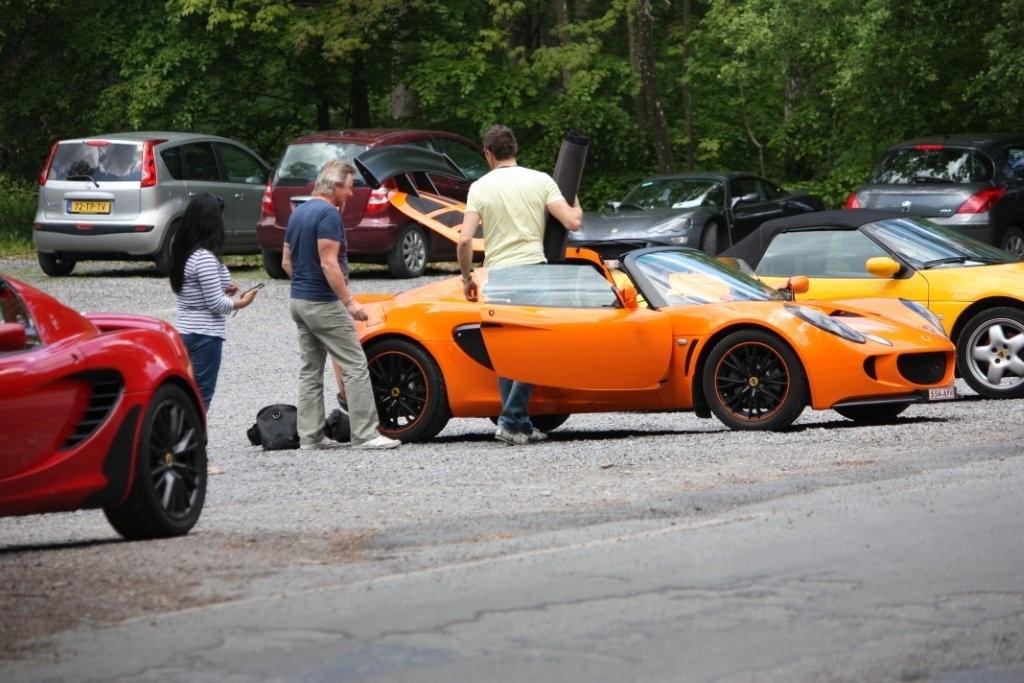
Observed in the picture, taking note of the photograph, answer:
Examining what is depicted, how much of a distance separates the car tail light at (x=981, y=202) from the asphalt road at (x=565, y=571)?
11.7 m

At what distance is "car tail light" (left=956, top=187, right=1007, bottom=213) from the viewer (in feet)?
74.7

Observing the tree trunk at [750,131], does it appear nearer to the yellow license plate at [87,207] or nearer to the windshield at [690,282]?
the yellow license plate at [87,207]

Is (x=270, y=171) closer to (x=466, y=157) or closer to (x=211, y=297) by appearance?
(x=466, y=157)

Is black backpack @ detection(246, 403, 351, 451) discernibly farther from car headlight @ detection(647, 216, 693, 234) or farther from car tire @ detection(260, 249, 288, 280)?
car tire @ detection(260, 249, 288, 280)

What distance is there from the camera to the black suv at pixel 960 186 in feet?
74.9

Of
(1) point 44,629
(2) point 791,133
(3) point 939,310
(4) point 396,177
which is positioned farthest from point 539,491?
(2) point 791,133

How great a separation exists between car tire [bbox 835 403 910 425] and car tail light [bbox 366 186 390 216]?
11.6 meters

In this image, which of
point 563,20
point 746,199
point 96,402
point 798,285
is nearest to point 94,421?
point 96,402

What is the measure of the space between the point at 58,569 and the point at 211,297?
4.03 meters

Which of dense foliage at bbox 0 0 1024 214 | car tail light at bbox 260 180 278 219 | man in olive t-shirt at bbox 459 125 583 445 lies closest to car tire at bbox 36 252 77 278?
car tail light at bbox 260 180 278 219

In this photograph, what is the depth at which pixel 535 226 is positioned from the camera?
1240 centimetres

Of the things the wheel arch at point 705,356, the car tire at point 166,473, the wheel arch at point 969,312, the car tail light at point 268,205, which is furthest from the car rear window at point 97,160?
the car tire at point 166,473

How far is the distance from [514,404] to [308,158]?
1277cm

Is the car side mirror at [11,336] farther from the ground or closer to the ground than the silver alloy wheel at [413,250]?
farther from the ground
